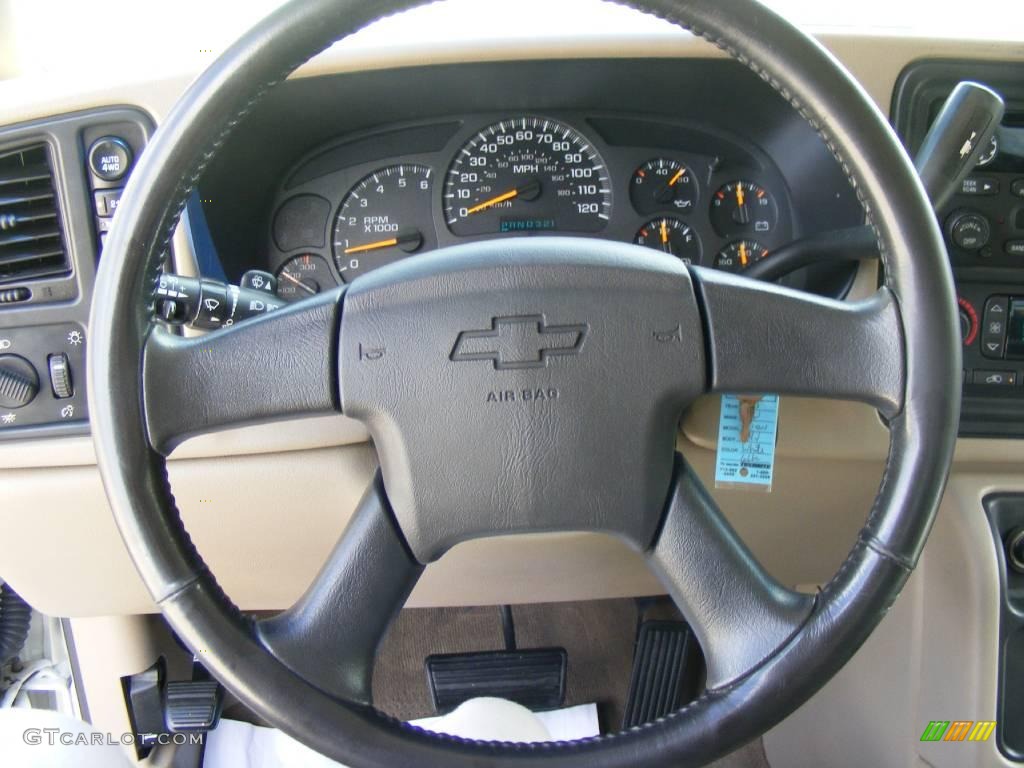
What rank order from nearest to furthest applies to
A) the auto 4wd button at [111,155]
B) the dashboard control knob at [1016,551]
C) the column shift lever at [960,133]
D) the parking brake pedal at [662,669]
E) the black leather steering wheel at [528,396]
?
the black leather steering wheel at [528,396] < the column shift lever at [960,133] < the auto 4wd button at [111,155] < the dashboard control knob at [1016,551] < the parking brake pedal at [662,669]

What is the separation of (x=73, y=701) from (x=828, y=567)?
1303mm

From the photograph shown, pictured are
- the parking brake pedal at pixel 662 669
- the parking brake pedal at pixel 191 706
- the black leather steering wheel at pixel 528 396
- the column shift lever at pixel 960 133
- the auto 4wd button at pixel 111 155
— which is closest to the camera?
the black leather steering wheel at pixel 528 396

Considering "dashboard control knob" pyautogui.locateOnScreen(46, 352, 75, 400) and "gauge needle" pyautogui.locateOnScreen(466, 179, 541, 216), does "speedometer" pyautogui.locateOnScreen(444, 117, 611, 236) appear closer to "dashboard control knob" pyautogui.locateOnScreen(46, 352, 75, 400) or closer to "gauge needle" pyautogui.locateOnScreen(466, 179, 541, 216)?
"gauge needle" pyautogui.locateOnScreen(466, 179, 541, 216)

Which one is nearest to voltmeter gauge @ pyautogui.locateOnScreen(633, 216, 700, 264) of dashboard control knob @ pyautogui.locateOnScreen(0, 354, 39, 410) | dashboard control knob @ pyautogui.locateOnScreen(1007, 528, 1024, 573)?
dashboard control knob @ pyautogui.locateOnScreen(1007, 528, 1024, 573)

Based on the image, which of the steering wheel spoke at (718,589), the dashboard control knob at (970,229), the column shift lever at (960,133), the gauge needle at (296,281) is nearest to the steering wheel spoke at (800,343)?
the steering wheel spoke at (718,589)

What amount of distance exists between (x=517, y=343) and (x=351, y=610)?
261 millimetres

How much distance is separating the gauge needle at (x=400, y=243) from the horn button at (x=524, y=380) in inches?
19.0

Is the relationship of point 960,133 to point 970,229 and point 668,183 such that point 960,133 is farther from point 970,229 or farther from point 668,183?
point 668,183

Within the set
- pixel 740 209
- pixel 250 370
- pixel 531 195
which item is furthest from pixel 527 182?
pixel 250 370

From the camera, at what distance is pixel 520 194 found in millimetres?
1217

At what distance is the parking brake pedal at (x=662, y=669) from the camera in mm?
1531

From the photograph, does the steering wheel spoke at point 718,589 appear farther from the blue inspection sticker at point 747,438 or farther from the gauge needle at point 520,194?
the gauge needle at point 520,194

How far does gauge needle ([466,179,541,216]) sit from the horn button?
475mm

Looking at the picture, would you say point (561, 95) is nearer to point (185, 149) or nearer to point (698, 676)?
point (185, 149)
